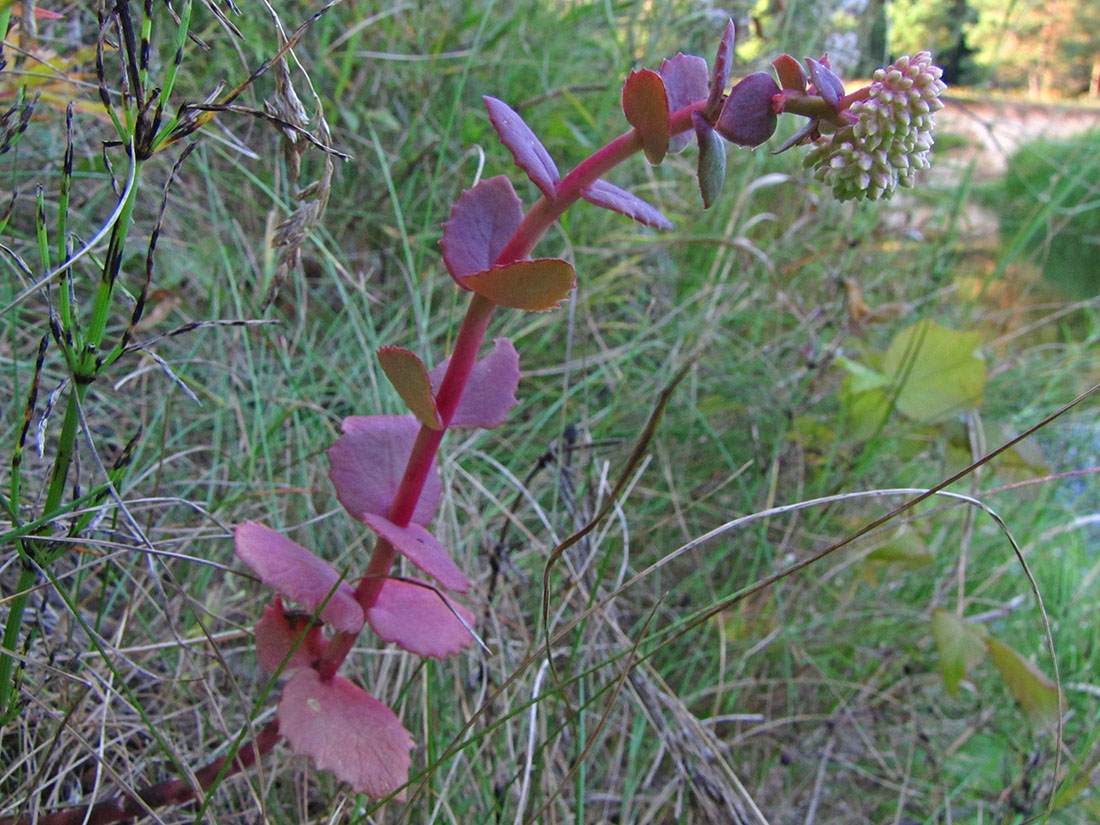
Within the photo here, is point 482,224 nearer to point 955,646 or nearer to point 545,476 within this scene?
point 545,476

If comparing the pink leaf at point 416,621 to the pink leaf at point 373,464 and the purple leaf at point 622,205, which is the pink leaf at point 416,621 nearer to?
the pink leaf at point 373,464

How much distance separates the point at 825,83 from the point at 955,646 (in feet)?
2.51

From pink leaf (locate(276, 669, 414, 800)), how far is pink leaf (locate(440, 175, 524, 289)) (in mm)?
298

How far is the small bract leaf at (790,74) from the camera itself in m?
0.48

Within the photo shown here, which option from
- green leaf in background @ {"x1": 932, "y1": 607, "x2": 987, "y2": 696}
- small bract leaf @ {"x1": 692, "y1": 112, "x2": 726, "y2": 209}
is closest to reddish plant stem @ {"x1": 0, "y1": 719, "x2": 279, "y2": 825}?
small bract leaf @ {"x1": 692, "y1": 112, "x2": 726, "y2": 209}

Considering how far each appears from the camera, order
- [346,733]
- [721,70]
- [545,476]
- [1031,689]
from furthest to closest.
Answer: [545,476] < [1031,689] < [346,733] < [721,70]

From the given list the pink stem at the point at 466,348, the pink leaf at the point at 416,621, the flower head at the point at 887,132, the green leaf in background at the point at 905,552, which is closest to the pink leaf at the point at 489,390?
the pink stem at the point at 466,348

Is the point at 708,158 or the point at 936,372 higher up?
the point at 708,158

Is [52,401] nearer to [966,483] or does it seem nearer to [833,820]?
[833,820]

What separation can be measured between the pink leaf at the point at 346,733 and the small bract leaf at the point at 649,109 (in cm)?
40

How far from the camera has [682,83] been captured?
0.51 m

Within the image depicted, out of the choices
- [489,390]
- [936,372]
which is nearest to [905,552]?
[936,372]

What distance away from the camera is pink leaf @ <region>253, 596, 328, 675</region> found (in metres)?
0.58

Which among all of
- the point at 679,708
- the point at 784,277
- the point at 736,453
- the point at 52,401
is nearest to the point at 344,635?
the point at 52,401
